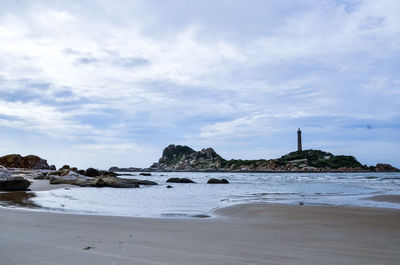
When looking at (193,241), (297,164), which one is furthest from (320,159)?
(193,241)

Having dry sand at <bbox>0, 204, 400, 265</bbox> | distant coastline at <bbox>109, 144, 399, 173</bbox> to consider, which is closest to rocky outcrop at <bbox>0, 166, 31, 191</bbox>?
dry sand at <bbox>0, 204, 400, 265</bbox>

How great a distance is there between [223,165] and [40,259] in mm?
186966

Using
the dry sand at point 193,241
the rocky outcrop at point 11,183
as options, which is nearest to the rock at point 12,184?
the rocky outcrop at point 11,183

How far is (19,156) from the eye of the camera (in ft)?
203

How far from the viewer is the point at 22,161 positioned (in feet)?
203

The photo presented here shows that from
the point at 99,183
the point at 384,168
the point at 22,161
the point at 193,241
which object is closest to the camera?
the point at 193,241

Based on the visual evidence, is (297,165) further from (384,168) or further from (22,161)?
(22,161)

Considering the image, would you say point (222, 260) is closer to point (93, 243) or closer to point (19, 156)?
point (93, 243)

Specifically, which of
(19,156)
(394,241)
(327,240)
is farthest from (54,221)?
(19,156)

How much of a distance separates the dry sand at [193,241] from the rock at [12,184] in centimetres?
1114

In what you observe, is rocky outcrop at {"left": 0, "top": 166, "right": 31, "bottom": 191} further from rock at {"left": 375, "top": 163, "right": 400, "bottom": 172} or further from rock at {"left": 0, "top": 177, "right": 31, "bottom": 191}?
rock at {"left": 375, "top": 163, "right": 400, "bottom": 172}

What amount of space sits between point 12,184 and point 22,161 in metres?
49.2

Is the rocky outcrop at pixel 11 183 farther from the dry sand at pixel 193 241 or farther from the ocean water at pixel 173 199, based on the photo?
the dry sand at pixel 193 241

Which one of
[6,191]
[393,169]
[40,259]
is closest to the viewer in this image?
[40,259]
